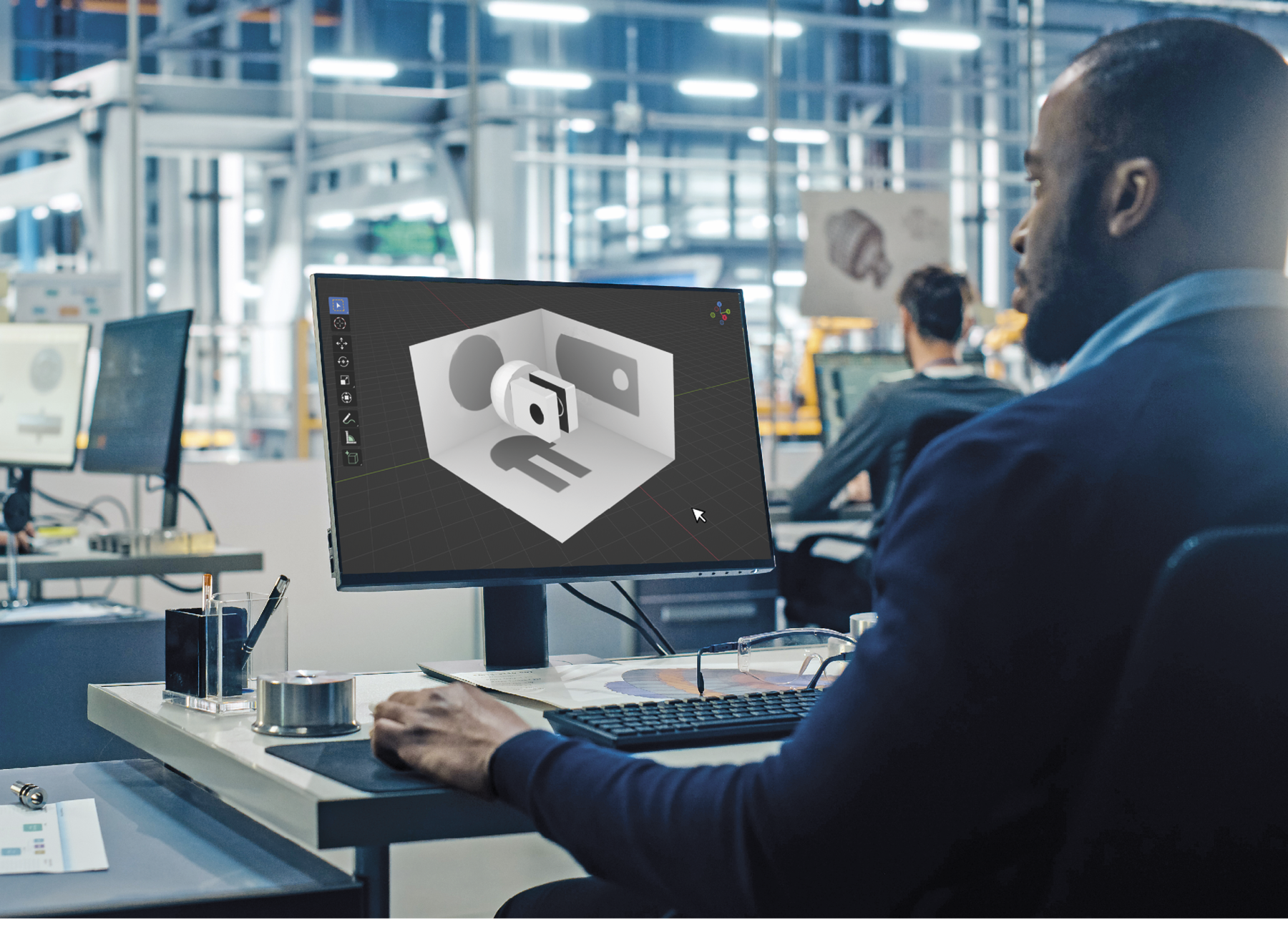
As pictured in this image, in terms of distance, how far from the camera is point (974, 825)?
0.74 m

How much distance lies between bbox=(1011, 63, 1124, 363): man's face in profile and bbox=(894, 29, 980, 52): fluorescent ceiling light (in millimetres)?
7816

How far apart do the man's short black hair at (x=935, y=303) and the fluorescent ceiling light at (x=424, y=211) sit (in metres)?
7.50

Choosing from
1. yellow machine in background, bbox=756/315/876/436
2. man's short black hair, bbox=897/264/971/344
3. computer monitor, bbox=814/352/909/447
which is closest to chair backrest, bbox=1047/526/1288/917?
man's short black hair, bbox=897/264/971/344

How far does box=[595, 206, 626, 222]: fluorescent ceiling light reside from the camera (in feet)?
57.9

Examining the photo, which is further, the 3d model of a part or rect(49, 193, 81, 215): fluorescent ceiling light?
rect(49, 193, 81, 215): fluorescent ceiling light

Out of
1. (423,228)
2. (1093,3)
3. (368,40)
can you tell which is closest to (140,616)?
(1093,3)

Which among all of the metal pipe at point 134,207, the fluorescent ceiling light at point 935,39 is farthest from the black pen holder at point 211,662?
the fluorescent ceiling light at point 935,39

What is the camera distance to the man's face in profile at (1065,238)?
848 millimetres

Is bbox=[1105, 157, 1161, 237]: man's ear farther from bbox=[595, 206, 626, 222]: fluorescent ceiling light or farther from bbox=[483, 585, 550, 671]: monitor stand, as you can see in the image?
bbox=[595, 206, 626, 222]: fluorescent ceiling light

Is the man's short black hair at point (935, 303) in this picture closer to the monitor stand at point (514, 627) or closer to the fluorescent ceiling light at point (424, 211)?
the monitor stand at point (514, 627)

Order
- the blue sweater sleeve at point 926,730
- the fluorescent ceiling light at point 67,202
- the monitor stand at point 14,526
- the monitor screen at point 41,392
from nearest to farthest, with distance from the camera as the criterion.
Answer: the blue sweater sleeve at point 926,730
the monitor stand at point 14,526
the monitor screen at point 41,392
the fluorescent ceiling light at point 67,202

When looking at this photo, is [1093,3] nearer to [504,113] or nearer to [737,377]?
[504,113]

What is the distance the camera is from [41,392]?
→ 342 centimetres

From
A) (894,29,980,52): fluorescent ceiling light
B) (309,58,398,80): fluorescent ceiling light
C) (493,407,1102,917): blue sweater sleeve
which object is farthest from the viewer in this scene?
(309,58,398,80): fluorescent ceiling light
